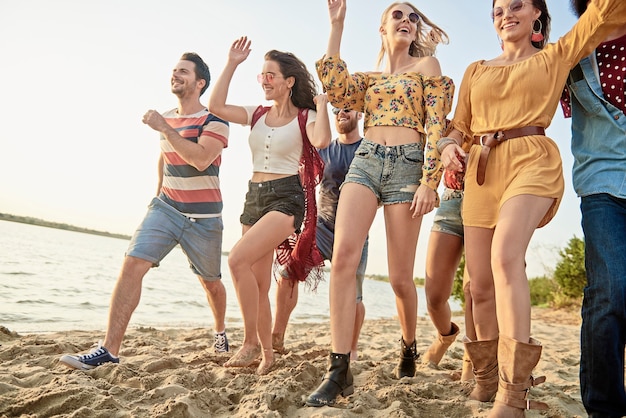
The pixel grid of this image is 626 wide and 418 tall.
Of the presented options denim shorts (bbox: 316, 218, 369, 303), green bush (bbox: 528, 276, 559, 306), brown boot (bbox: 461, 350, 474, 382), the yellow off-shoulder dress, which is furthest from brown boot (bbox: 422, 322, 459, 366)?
green bush (bbox: 528, 276, 559, 306)

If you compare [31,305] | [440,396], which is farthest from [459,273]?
[440,396]

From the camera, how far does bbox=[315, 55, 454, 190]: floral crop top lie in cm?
333

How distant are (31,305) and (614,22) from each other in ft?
24.5

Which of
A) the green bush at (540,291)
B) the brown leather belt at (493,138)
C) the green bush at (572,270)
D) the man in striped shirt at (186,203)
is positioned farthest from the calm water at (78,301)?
the green bush at (540,291)

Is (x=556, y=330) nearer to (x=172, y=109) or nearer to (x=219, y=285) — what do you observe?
(x=219, y=285)

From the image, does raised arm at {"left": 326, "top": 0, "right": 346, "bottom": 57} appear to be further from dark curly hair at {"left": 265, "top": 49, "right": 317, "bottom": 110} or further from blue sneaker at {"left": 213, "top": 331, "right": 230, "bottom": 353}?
blue sneaker at {"left": 213, "top": 331, "right": 230, "bottom": 353}

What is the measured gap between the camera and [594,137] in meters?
2.62

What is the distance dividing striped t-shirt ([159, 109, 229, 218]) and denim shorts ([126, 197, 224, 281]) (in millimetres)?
85

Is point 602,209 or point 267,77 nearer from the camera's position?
point 602,209

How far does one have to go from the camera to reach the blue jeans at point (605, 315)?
230 cm

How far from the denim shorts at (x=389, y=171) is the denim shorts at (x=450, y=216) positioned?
618 mm

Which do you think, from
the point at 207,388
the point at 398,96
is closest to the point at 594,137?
the point at 398,96

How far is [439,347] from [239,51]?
9.38 feet

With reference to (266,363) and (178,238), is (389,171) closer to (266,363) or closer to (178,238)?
(266,363)
